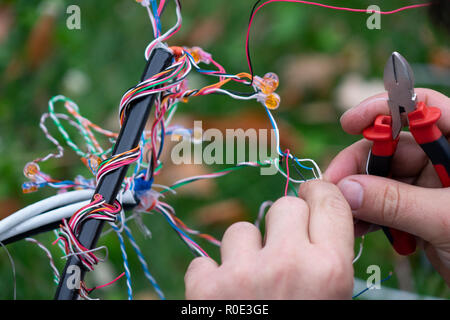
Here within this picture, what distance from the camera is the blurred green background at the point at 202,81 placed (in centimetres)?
117

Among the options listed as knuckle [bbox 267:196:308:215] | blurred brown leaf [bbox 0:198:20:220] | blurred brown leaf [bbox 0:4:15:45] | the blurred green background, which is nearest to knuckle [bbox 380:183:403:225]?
knuckle [bbox 267:196:308:215]

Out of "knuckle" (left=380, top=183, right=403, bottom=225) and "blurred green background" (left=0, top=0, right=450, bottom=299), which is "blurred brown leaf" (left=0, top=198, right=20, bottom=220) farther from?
"knuckle" (left=380, top=183, right=403, bottom=225)

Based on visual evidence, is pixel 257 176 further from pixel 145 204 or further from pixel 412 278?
pixel 145 204

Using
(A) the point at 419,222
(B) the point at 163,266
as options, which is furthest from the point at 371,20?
(A) the point at 419,222

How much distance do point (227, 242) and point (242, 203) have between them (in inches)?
30.8

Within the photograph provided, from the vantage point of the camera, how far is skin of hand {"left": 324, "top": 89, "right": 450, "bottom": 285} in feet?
1.93

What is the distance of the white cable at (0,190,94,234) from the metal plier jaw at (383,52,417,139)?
368 millimetres

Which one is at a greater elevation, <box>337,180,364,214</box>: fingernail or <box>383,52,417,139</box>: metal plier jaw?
<box>383,52,417,139</box>: metal plier jaw

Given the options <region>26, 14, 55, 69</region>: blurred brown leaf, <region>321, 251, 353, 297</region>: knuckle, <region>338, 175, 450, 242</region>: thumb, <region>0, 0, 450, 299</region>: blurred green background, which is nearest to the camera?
<region>321, 251, 353, 297</region>: knuckle

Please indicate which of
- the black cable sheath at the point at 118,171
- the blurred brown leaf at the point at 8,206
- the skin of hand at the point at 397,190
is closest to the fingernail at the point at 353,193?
the skin of hand at the point at 397,190

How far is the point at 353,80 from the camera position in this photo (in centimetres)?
164

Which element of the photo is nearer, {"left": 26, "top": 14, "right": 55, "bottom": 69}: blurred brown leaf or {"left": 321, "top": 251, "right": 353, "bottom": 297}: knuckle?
{"left": 321, "top": 251, "right": 353, "bottom": 297}: knuckle

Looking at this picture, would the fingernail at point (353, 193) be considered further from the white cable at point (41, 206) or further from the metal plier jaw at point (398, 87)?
the white cable at point (41, 206)

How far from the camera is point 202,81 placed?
1541mm
